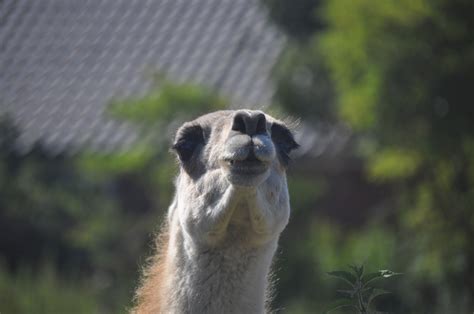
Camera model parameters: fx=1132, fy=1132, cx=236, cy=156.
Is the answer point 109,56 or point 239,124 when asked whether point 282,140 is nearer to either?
point 239,124

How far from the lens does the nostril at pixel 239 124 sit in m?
5.78

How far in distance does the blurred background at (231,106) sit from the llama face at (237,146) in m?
6.57

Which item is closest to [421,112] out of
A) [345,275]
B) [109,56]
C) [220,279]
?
[109,56]

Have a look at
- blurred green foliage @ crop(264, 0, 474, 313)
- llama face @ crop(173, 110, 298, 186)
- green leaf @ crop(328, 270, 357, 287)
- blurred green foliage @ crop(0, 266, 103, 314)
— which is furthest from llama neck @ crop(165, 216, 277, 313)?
blurred green foliage @ crop(264, 0, 474, 313)

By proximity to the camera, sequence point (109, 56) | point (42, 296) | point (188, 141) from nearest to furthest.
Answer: point (188, 141), point (42, 296), point (109, 56)

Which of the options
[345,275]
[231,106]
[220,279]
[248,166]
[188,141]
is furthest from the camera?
[231,106]

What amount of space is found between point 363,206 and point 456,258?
21.2 feet

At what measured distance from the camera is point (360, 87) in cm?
1583

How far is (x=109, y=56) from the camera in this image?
16328 millimetres

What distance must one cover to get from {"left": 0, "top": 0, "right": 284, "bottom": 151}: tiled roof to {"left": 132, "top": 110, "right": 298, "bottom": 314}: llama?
6406mm

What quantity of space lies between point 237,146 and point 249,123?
0.14 meters

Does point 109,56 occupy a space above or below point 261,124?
above

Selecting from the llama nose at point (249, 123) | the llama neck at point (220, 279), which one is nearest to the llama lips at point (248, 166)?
the llama nose at point (249, 123)

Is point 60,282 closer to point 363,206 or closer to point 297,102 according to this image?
point 297,102
